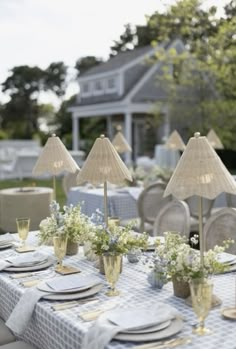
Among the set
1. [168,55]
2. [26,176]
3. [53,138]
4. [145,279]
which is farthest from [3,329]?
[26,176]

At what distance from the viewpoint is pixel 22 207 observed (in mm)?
7781

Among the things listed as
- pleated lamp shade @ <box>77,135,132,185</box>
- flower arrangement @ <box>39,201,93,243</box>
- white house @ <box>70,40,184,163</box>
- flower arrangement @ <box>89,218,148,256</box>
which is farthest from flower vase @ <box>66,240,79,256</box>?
white house @ <box>70,40,184,163</box>

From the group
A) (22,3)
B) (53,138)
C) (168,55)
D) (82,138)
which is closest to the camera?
(53,138)

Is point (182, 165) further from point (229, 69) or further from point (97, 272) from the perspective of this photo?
point (229, 69)

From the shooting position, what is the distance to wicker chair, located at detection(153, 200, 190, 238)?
407 centimetres

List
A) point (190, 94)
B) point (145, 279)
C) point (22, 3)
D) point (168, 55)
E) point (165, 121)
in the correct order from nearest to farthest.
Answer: point (145, 279)
point (22, 3)
point (168, 55)
point (190, 94)
point (165, 121)

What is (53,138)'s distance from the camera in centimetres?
379

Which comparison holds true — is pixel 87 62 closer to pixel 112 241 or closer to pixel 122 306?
pixel 112 241

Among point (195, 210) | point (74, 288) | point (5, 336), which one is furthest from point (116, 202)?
Answer: point (74, 288)

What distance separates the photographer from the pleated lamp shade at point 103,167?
9.70ft

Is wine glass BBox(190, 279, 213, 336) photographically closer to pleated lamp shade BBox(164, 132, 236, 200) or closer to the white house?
pleated lamp shade BBox(164, 132, 236, 200)

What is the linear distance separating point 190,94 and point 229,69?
615 cm

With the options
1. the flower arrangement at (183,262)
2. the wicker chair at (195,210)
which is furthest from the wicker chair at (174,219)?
the wicker chair at (195,210)

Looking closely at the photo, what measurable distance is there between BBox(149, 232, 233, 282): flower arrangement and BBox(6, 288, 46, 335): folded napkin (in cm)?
62
